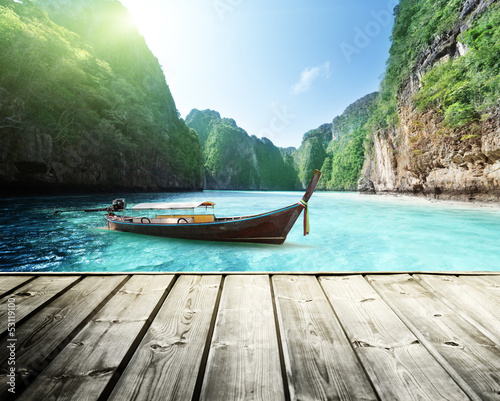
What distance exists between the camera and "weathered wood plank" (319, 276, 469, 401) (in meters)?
0.79

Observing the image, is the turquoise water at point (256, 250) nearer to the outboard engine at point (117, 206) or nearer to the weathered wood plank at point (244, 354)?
the outboard engine at point (117, 206)

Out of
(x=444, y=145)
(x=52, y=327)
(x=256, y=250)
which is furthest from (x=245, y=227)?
(x=444, y=145)

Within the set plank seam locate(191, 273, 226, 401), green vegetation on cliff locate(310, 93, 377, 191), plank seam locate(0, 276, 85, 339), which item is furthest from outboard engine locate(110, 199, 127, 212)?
green vegetation on cliff locate(310, 93, 377, 191)

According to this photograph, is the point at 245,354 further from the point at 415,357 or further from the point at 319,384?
the point at 415,357

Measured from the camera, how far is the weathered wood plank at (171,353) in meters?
0.77

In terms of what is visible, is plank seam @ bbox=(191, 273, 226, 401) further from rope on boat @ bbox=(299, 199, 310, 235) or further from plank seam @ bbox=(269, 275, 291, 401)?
rope on boat @ bbox=(299, 199, 310, 235)

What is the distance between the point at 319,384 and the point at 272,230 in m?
6.21

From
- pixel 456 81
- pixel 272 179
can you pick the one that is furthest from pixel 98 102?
pixel 272 179

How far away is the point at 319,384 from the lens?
2.65ft

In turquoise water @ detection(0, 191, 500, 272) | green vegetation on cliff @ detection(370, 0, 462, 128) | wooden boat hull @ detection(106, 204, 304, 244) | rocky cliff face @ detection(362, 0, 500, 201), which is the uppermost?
green vegetation on cliff @ detection(370, 0, 462, 128)

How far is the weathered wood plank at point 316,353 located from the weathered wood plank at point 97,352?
0.73 m

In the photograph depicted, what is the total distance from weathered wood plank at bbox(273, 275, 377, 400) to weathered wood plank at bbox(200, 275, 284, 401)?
6 cm

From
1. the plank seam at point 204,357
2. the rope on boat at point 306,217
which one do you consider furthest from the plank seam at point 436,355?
the rope on boat at point 306,217

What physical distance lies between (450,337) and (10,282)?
295cm
